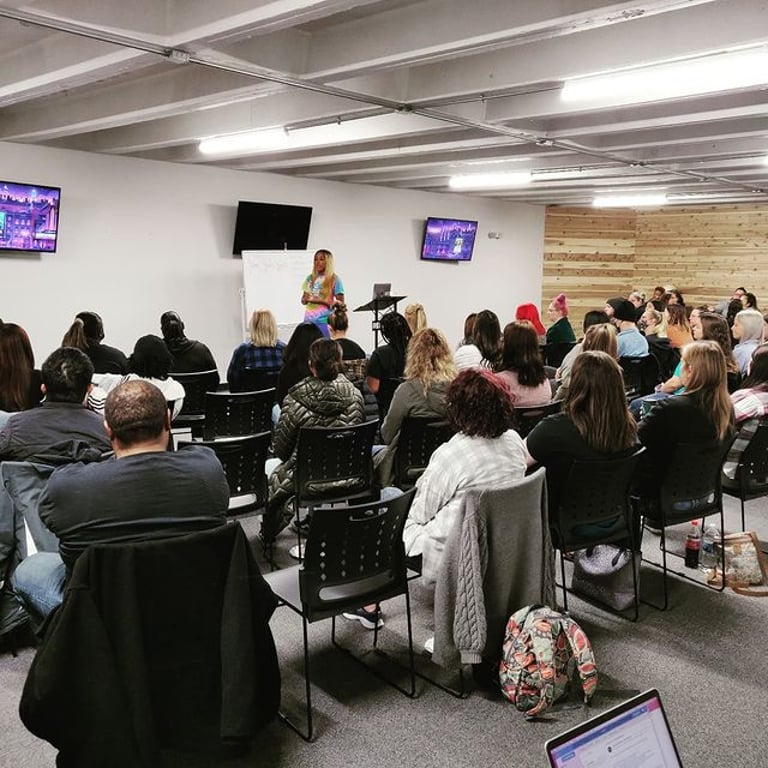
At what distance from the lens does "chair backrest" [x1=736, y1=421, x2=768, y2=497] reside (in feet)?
13.6

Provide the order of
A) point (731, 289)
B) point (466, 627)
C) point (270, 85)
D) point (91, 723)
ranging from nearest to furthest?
point (91, 723) → point (466, 627) → point (270, 85) → point (731, 289)

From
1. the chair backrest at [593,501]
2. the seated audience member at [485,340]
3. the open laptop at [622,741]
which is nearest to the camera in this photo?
the open laptop at [622,741]

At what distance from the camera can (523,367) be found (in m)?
4.91

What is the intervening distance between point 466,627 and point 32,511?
1702 mm

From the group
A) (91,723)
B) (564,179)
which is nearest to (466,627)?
(91,723)

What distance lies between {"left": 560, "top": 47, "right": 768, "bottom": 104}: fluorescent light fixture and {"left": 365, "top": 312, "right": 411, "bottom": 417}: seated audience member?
76.5 inches

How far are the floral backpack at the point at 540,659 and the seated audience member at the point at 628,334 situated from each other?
4.46 meters

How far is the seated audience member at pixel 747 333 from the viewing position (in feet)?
19.2

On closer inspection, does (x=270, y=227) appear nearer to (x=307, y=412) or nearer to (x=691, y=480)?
(x=307, y=412)

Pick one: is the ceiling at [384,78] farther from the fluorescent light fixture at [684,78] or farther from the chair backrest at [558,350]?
the chair backrest at [558,350]

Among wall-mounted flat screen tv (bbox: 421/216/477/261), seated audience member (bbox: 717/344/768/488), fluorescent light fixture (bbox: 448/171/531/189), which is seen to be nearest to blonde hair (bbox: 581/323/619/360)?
seated audience member (bbox: 717/344/768/488)

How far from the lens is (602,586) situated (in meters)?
3.88

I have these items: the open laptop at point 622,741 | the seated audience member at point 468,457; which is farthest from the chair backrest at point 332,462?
the open laptop at point 622,741

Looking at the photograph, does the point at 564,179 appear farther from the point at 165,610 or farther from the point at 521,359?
the point at 165,610
